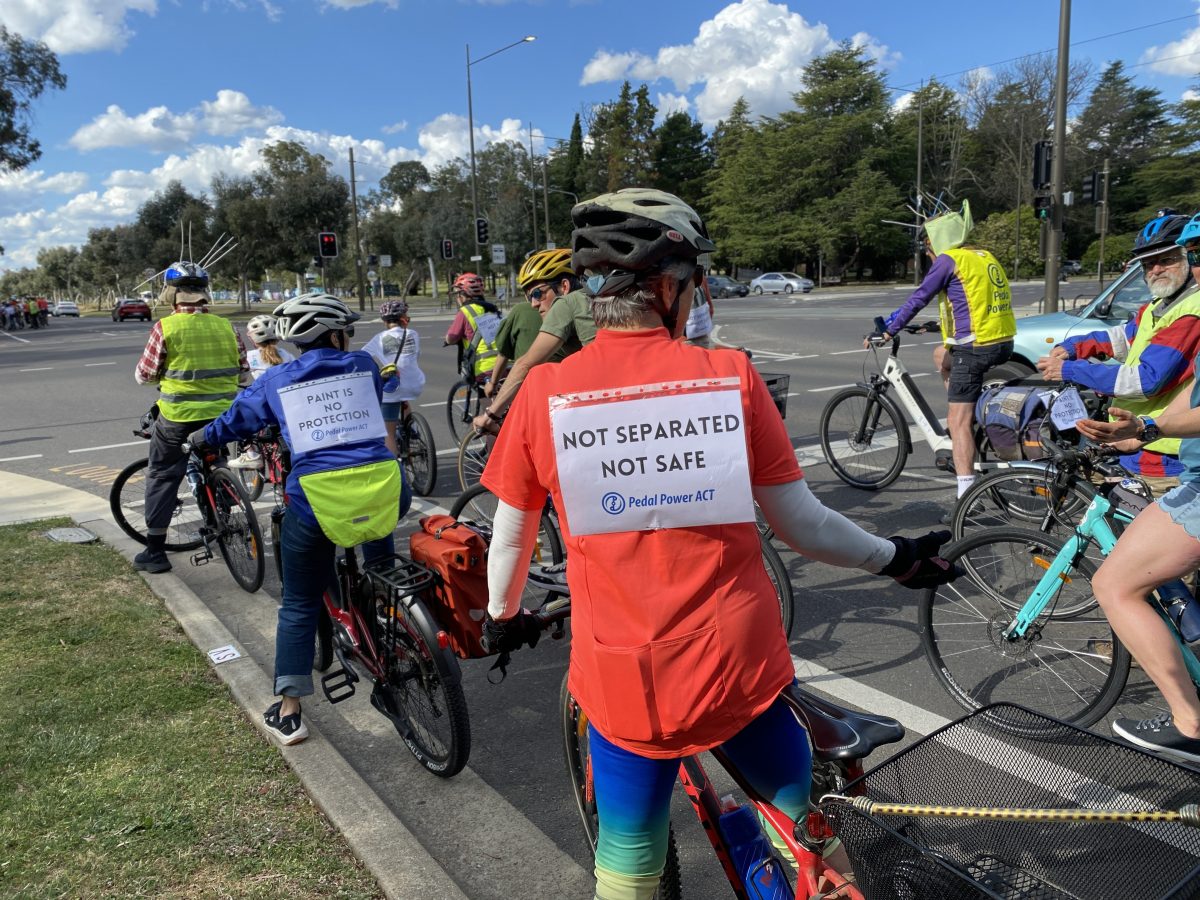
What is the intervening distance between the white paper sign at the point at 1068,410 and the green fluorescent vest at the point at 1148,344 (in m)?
0.17

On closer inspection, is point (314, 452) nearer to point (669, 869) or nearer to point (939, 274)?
point (669, 869)

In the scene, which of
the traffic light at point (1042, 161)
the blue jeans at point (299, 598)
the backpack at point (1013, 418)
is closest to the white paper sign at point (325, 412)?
the blue jeans at point (299, 598)

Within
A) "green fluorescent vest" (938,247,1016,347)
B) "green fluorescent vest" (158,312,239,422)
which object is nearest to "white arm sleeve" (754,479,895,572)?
"green fluorescent vest" (938,247,1016,347)

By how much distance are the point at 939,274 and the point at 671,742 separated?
5.27 metres

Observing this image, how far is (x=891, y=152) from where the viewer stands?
6212cm

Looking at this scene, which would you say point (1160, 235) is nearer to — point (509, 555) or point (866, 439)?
point (509, 555)

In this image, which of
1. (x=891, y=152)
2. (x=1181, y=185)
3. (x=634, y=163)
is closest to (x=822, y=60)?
(x=891, y=152)

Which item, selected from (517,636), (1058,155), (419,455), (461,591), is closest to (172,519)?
(419,455)

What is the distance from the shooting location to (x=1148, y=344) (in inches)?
141

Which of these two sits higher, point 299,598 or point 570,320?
point 570,320

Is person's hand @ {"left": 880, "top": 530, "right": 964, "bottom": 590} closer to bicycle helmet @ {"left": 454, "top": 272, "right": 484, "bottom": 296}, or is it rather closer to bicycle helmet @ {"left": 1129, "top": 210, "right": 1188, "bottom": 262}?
bicycle helmet @ {"left": 1129, "top": 210, "right": 1188, "bottom": 262}

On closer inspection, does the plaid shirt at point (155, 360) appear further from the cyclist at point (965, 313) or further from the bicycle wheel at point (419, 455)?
the cyclist at point (965, 313)

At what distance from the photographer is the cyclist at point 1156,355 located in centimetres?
339

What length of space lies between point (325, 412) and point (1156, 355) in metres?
3.21
